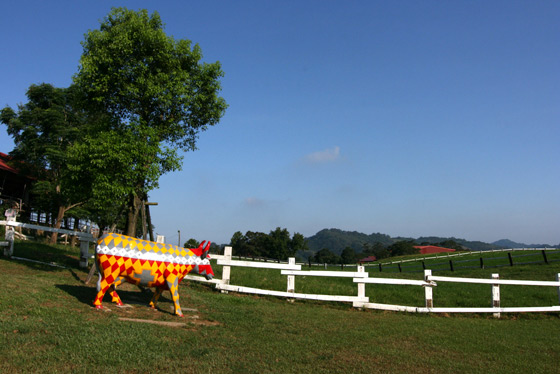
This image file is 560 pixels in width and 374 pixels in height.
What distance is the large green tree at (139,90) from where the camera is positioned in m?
12.9

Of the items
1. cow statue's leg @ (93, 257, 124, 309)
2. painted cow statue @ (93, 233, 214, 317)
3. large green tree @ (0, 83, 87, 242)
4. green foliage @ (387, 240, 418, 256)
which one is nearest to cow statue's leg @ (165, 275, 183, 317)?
painted cow statue @ (93, 233, 214, 317)

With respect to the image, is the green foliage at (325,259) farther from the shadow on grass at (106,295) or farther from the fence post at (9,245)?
the shadow on grass at (106,295)

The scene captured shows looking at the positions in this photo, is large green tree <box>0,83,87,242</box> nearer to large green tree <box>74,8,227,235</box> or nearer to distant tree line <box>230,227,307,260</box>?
large green tree <box>74,8,227,235</box>

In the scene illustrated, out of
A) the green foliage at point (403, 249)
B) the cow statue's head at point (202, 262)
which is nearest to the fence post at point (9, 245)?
the cow statue's head at point (202, 262)

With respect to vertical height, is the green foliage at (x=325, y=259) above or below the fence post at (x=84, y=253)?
below

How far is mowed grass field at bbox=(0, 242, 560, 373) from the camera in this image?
17.5ft

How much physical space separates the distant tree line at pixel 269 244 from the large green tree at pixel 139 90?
78035 mm

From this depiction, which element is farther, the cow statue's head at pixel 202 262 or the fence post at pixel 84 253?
the fence post at pixel 84 253

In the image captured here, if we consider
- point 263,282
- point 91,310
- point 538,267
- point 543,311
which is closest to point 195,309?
point 91,310

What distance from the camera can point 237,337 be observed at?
711cm

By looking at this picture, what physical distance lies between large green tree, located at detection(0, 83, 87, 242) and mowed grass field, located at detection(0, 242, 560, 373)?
65.7 feet

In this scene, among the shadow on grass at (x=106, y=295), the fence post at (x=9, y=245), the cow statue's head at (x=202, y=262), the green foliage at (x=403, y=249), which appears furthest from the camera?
the green foliage at (x=403, y=249)

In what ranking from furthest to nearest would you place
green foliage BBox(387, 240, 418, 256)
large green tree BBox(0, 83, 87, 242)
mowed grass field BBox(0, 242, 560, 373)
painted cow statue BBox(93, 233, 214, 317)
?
green foliage BBox(387, 240, 418, 256) → large green tree BBox(0, 83, 87, 242) → painted cow statue BBox(93, 233, 214, 317) → mowed grass field BBox(0, 242, 560, 373)

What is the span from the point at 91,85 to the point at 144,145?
13.0ft
